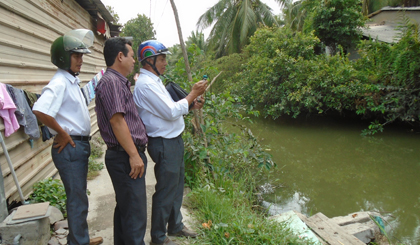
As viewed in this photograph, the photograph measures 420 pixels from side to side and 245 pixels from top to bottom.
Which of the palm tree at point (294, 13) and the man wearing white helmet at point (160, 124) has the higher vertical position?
the palm tree at point (294, 13)

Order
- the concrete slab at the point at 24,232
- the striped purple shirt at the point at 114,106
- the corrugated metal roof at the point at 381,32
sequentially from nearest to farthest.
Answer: the striped purple shirt at the point at 114,106 < the concrete slab at the point at 24,232 < the corrugated metal roof at the point at 381,32

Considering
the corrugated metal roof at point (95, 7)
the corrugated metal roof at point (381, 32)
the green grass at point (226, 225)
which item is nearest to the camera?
the green grass at point (226, 225)

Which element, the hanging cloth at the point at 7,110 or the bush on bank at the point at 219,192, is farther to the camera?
the hanging cloth at the point at 7,110

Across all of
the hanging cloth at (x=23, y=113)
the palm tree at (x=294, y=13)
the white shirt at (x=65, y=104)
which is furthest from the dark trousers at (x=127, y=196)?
the palm tree at (x=294, y=13)

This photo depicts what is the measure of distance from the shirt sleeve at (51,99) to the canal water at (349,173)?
384 centimetres

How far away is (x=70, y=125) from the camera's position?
2.10 meters

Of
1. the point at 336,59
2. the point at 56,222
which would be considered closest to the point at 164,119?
the point at 56,222

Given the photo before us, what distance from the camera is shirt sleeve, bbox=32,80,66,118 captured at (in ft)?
6.40

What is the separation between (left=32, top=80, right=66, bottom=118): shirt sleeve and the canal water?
Answer: 151 inches

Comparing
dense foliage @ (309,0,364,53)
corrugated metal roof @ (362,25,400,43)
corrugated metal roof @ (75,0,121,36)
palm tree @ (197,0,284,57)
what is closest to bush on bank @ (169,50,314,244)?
corrugated metal roof @ (75,0,121,36)

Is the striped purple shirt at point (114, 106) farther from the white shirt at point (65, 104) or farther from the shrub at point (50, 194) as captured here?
the shrub at point (50, 194)

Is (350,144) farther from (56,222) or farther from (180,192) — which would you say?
(56,222)

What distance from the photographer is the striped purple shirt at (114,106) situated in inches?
74.1

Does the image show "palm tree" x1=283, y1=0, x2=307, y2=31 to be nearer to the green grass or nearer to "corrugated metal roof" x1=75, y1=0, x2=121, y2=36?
"corrugated metal roof" x1=75, y1=0, x2=121, y2=36
